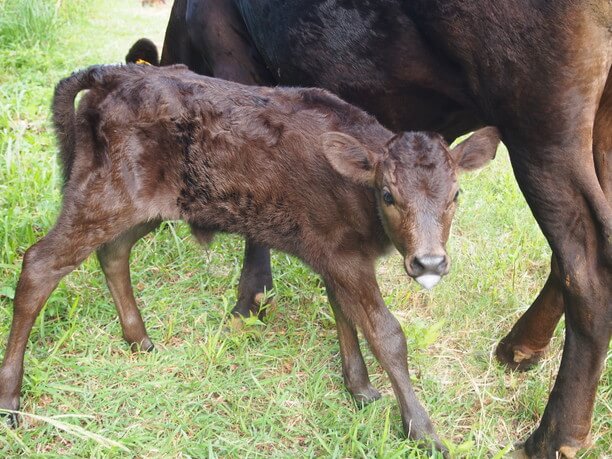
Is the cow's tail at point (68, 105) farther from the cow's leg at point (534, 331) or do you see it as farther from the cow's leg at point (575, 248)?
the cow's leg at point (534, 331)

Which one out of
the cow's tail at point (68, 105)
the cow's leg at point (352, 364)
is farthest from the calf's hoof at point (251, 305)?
the cow's tail at point (68, 105)

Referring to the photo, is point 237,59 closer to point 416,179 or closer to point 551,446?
point 416,179

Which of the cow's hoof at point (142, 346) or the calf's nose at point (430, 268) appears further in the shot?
the cow's hoof at point (142, 346)

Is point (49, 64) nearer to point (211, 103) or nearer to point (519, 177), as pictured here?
point (211, 103)

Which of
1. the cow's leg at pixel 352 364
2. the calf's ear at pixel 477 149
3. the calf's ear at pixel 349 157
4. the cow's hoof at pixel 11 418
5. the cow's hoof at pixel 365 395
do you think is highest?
the calf's ear at pixel 477 149

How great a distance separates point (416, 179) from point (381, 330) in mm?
710

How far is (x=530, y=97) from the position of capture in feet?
9.12

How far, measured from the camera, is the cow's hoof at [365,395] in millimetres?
3316

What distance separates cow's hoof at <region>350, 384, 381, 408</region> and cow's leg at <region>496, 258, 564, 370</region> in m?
0.70

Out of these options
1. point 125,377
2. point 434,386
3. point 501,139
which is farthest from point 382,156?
point 125,377

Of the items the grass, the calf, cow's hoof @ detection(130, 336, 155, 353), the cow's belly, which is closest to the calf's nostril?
the calf

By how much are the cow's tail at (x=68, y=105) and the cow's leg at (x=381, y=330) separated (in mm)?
1399

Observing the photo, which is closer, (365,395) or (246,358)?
(365,395)

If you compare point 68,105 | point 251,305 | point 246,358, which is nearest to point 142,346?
point 246,358
